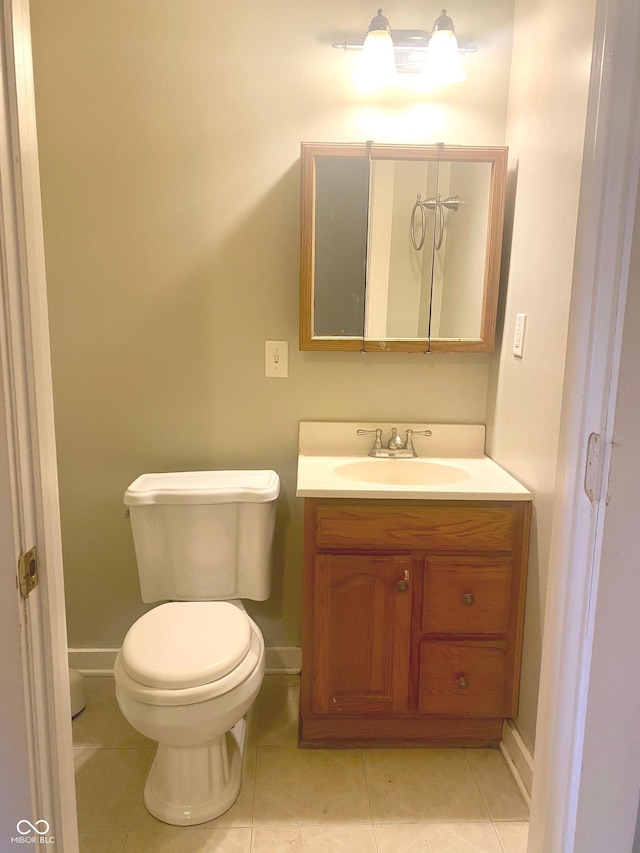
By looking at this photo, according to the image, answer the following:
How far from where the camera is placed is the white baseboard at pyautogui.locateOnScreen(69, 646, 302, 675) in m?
2.28

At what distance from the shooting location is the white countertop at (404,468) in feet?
5.77

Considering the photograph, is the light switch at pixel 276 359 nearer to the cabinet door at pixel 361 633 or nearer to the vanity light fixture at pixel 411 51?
the cabinet door at pixel 361 633

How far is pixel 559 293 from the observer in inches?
62.2

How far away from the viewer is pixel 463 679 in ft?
6.09

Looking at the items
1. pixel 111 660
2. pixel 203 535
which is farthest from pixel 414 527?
pixel 111 660

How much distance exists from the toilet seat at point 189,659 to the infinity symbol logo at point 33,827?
65cm

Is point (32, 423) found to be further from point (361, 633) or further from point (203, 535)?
point (361, 633)

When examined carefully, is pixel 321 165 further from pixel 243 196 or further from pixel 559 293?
pixel 559 293

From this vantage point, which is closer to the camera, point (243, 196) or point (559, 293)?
point (559, 293)

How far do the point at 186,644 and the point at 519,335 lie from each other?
1276mm

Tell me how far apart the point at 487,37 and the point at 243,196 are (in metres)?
0.91

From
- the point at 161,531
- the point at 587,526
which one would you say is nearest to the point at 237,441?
the point at 161,531

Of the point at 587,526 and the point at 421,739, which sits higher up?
the point at 587,526

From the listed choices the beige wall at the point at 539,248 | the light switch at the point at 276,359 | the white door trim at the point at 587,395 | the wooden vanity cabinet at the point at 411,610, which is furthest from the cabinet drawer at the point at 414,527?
the white door trim at the point at 587,395
